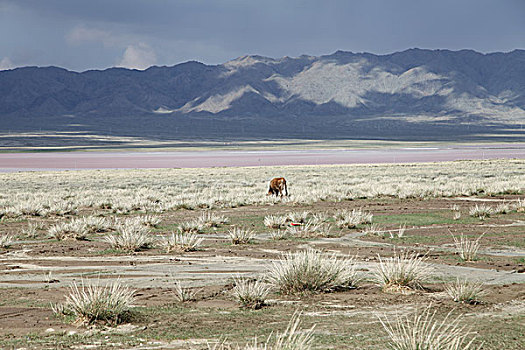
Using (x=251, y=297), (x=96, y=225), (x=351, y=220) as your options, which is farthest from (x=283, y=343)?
(x=96, y=225)

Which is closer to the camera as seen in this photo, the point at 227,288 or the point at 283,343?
the point at 283,343

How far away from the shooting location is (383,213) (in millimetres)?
20641

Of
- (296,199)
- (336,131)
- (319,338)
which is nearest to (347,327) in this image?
(319,338)

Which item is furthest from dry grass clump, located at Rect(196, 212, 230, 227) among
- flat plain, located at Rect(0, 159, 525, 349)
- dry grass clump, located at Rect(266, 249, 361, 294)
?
dry grass clump, located at Rect(266, 249, 361, 294)

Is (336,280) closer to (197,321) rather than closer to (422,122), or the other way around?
(197,321)

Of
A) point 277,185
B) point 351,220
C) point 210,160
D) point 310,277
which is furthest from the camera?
point 210,160

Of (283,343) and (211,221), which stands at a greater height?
(283,343)

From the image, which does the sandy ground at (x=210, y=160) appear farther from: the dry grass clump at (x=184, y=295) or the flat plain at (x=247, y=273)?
the dry grass clump at (x=184, y=295)

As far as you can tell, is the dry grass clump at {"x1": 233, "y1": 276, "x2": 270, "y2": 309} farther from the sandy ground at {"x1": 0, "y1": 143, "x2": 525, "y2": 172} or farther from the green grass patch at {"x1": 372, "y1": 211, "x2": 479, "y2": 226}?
the sandy ground at {"x1": 0, "y1": 143, "x2": 525, "y2": 172}

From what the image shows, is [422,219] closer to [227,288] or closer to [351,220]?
[351,220]

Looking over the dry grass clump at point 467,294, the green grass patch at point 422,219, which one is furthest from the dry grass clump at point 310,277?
the green grass patch at point 422,219

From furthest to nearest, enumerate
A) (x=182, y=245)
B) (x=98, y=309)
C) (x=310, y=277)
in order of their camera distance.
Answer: (x=182, y=245), (x=310, y=277), (x=98, y=309)

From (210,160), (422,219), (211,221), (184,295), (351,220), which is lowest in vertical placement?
(210,160)

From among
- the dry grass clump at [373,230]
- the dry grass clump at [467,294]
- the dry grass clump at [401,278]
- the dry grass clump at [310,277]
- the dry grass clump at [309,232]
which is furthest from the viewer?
the dry grass clump at [373,230]
